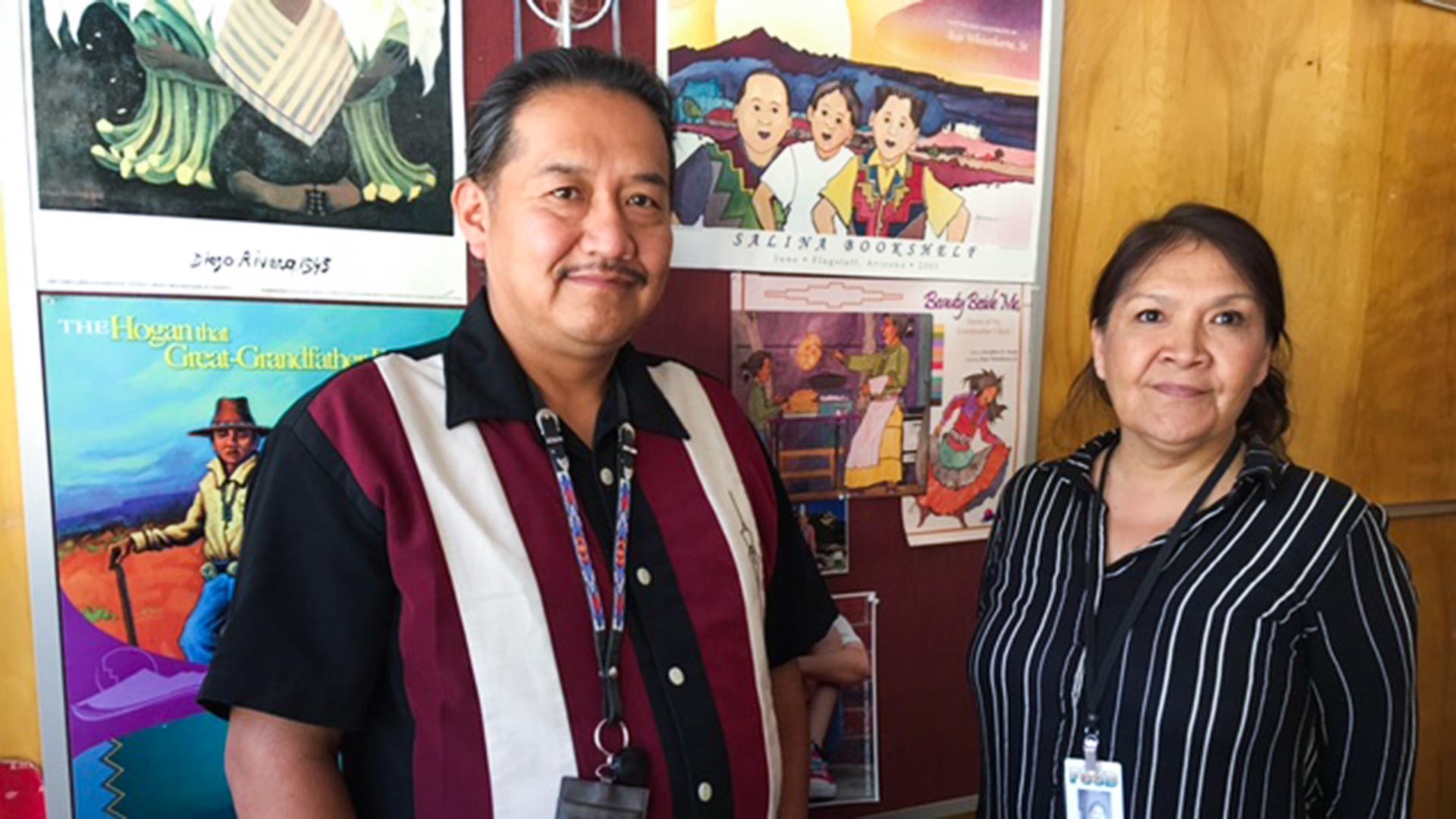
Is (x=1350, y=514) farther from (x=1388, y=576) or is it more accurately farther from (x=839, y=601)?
(x=839, y=601)

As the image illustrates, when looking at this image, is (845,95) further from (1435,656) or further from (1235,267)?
(1435,656)

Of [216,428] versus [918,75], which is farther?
[918,75]

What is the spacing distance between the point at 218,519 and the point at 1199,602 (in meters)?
1.23

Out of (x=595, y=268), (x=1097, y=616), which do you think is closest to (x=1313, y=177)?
(x=1097, y=616)

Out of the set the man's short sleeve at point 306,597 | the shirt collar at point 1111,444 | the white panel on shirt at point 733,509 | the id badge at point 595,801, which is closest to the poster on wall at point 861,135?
the white panel on shirt at point 733,509

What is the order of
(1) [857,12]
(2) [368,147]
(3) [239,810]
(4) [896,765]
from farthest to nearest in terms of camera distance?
(4) [896,765] → (1) [857,12] → (2) [368,147] → (3) [239,810]

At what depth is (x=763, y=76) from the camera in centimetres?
138

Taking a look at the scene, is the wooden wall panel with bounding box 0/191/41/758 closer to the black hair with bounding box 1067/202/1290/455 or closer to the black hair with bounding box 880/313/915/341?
the black hair with bounding box 880/313/915/341

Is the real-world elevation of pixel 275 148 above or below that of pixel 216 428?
above

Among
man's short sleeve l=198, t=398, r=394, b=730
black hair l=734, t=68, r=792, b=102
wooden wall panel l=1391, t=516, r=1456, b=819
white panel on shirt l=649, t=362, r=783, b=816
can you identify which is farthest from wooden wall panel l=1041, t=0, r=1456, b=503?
man's short sleeve l=198, t=398, r=394, b=730

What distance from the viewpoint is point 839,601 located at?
1.54 metres

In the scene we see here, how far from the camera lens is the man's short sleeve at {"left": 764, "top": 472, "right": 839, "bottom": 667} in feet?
4.05

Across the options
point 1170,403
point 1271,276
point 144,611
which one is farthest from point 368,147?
point 1271,276

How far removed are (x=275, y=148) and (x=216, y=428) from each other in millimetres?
349
